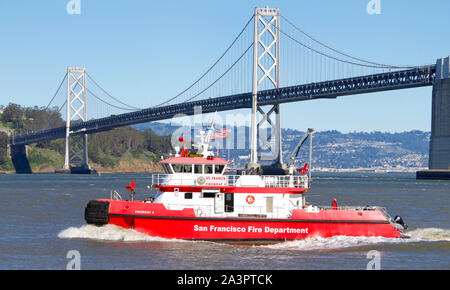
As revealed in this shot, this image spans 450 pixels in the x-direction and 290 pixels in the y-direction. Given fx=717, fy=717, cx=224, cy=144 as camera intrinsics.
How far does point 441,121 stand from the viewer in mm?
96375

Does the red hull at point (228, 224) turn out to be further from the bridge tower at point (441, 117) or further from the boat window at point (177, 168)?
the bridge tower at point (441, 117)

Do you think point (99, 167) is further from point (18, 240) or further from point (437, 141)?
point (18, 240)

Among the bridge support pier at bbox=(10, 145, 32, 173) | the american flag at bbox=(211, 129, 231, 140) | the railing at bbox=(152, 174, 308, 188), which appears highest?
the american flag at bbox=(211, 129, 231, 140)

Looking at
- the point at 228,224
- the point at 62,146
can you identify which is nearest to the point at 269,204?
the point at 228,224

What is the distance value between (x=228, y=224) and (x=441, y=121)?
248ft

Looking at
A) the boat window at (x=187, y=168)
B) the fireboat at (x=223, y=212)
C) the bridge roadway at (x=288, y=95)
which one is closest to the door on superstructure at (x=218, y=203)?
the fireboat at (x=223, y=212)

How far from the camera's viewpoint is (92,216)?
90.4 ft

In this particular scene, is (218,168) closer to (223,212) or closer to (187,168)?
(187,168)

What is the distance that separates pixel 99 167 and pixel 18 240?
157m

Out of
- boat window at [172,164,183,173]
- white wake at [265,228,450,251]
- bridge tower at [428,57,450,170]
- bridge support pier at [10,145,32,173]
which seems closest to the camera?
white wake at [265,228,450,251]

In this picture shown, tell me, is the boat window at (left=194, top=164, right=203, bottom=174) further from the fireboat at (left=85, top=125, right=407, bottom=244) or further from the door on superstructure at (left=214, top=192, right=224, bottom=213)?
the door on superstructure at (left=214, top=192, right=224, bottom=213)

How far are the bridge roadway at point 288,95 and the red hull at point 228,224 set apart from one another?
62113 mm

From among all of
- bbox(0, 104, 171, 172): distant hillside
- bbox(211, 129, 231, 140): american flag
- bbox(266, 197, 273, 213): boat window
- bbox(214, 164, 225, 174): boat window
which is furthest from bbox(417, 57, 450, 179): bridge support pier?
bbox(0, 104, 171, 172): distant hillside

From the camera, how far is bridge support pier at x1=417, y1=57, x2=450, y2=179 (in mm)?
96250
